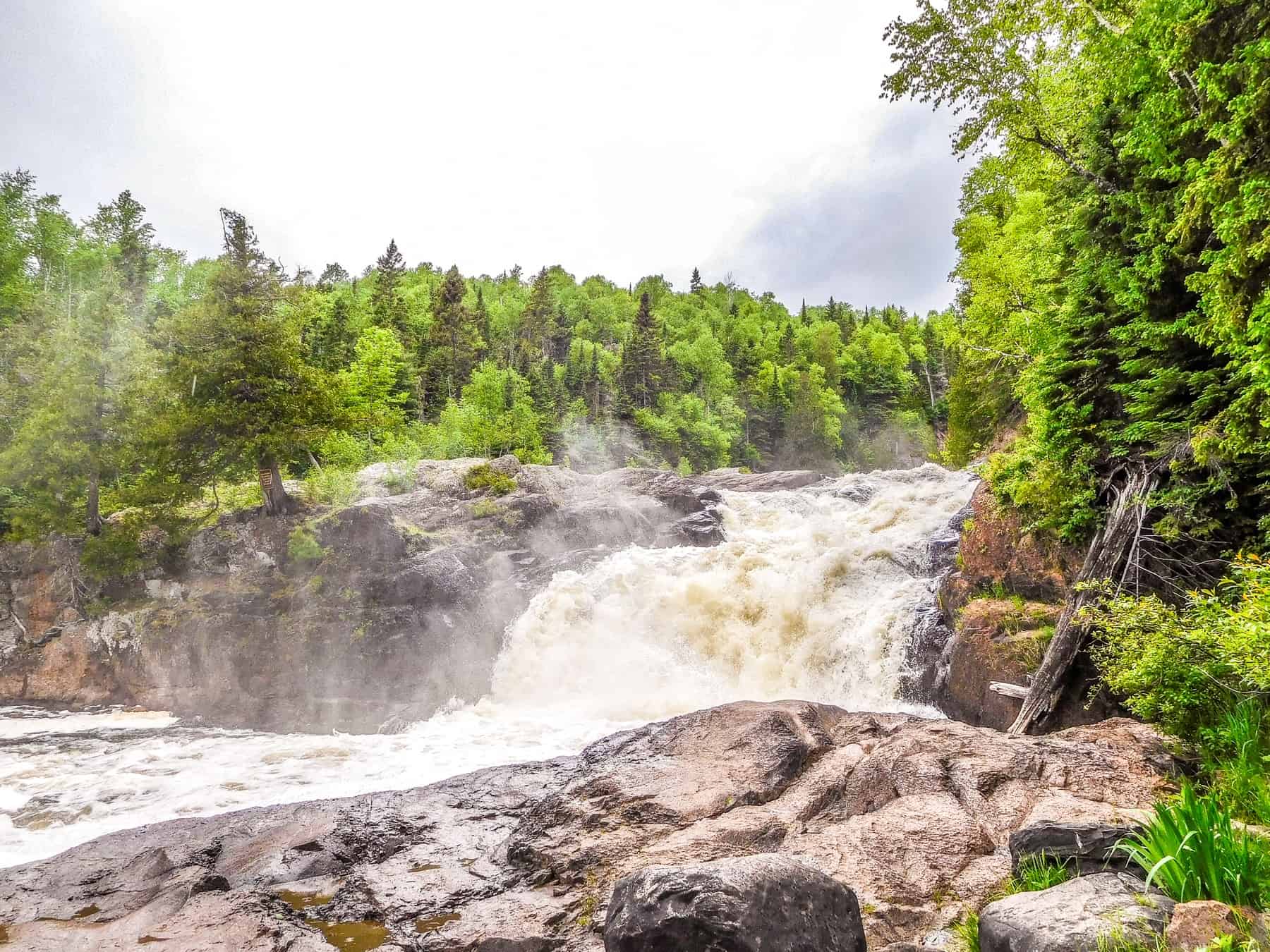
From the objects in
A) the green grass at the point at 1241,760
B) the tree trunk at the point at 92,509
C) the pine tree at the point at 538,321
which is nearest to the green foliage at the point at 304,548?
the tree trunk at the point at 92,509

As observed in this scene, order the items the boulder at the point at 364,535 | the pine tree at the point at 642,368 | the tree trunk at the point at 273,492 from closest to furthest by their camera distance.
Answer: the boulder at the point at 364,535 → the tree trunk at the point at 273,492 → the pine tree at the point at 642,368

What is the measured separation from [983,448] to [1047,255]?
14.6 m

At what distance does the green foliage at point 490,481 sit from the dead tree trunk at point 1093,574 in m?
19.4

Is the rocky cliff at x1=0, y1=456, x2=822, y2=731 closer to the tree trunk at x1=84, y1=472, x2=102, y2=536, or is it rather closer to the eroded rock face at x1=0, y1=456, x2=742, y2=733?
the eroded rock face at x1=0, y1=456, x2=742, y2=733

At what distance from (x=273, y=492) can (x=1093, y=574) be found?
22587 millimetres

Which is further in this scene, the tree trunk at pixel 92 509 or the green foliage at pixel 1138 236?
the tree trunk at pixel 92 509

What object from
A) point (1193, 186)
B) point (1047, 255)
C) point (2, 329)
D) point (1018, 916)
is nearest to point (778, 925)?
point (1018, 916)

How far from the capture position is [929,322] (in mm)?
82312

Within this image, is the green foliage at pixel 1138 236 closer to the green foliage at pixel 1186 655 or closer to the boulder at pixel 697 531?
the green foliage at pixel 1186 655

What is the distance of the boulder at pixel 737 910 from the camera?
3734 mm

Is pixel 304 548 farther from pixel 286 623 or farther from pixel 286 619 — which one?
pixel 286 623

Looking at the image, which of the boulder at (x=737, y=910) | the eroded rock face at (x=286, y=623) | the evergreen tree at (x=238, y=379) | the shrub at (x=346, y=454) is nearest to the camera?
the boulder at (x=737, y=910)

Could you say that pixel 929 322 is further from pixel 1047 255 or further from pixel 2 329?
pixel 2 329

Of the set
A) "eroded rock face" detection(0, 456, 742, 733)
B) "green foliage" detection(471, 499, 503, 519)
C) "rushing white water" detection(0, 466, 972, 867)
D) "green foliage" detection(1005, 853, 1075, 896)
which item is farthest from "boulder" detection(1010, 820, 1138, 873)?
"green foliage" detection(471, 499, 503, 519)
